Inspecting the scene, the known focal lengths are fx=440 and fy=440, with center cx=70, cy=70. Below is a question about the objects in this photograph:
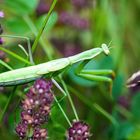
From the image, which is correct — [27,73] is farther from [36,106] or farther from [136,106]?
[136,106]

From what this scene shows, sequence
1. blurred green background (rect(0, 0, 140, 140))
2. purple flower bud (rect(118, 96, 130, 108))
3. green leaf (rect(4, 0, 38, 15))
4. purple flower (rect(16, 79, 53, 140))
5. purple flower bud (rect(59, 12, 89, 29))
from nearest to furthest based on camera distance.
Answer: purple flower (rect(16, 79, 53, 140)) → blurred green background (rect(0, 0, 140, 140)) → green leaf (rect(4, 0, 38, 15)) → purple flower bud (rect(118, 96, 130, 108)) → purple flower bud (rect(59, 12, 89, 29))

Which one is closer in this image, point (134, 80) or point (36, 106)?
point (36, 106)

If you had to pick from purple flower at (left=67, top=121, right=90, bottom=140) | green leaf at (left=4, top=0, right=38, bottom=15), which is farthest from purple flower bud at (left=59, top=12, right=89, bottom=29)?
purple flower at (left=67, top=121, right=90, bottom=140)

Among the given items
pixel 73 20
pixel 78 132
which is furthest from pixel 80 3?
pixel 78 132

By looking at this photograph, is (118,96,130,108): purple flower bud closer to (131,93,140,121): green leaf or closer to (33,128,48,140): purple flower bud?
(131,93,140,121): green leaf

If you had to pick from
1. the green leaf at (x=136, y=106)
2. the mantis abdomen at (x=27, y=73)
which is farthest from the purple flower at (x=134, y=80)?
the green leaf at (x=136, y=106)

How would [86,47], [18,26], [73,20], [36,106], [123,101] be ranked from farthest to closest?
[86,47] < [73,20] < [123,101] < [18,26] < [36,106]

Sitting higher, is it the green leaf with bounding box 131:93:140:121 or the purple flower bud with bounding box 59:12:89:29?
the purple flower bud with bounding box 59:12:89:29

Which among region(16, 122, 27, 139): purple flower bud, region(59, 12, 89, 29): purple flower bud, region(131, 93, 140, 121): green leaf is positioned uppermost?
region(59, 12, 89, 29): purple flower bud

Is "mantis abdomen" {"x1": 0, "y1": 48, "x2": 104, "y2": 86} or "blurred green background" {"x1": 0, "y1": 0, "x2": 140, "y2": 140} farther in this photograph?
"blurred green background" {"x1": 0, "y1": 0, "x2": 140, "y2": 140}
